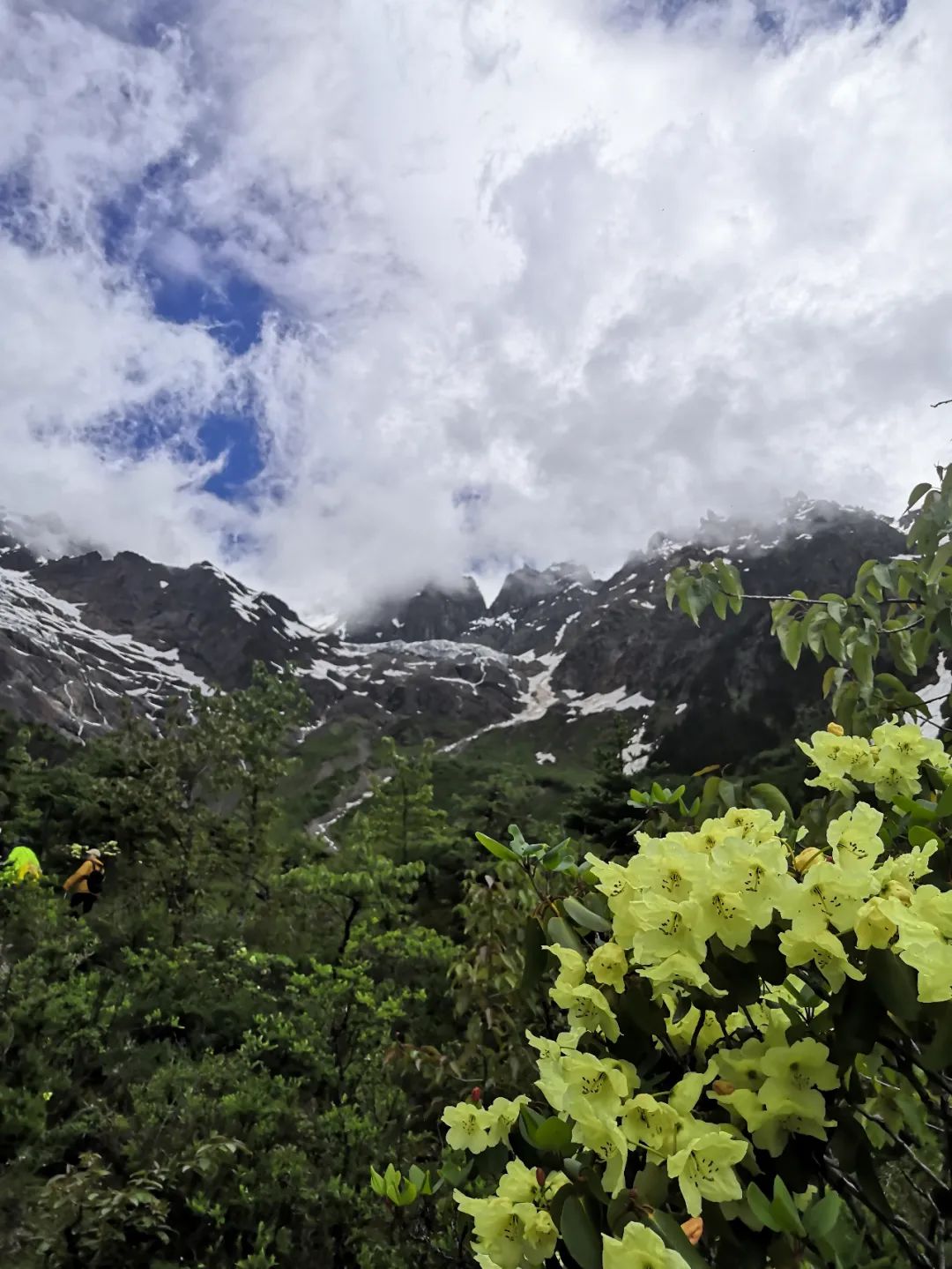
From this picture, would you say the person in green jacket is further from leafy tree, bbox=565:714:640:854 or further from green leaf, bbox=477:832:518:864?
leafy tree, bbox=565:714:640:854

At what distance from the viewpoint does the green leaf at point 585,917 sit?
145cm

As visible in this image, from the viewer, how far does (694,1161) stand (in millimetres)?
1181

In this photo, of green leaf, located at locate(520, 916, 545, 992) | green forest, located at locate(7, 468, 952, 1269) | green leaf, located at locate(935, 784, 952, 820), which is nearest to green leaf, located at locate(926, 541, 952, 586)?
green forest, located at locate(7, 468, 952, 1269)

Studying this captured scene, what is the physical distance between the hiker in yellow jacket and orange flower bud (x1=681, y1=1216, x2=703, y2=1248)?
1165 centimetres

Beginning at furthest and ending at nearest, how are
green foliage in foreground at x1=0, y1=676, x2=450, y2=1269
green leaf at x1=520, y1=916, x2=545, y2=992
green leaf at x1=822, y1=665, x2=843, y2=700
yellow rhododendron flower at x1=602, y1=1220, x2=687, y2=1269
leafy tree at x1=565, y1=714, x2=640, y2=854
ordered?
1. leafy tree at x1=565, y1=714, x2=640, y2=854
2. green foliage in foreground at x1=0, y1=676, x2=450, y2=1269
3. green leaf at x1=822, y1=665, x2=843, y2=700
4. green leaf at x1=520, y1=916, x2=545, y2=992
5. yellow rhododendron flower at x1=602, y1=1220, x2=687, y2=1269

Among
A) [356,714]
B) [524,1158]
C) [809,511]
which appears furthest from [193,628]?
[524,1158]

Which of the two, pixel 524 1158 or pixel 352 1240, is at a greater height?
pixel 524 1158

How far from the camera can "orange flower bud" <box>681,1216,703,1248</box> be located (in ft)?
3.57

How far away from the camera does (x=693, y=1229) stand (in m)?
1.09

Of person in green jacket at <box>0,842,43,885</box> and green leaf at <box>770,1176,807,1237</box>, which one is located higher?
person in green jacket at <box>0,842,43,885</box>

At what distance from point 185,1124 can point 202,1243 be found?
801 mm

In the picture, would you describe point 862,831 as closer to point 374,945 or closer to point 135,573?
point 374,945

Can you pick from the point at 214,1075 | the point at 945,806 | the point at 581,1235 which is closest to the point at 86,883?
the point at 214,1075

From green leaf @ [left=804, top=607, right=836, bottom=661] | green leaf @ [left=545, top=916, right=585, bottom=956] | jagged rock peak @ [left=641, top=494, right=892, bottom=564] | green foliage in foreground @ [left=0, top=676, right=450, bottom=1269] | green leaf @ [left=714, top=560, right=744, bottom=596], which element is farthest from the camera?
jagged rock peak @ [left=641, top=494, right=892, bottom=564]
